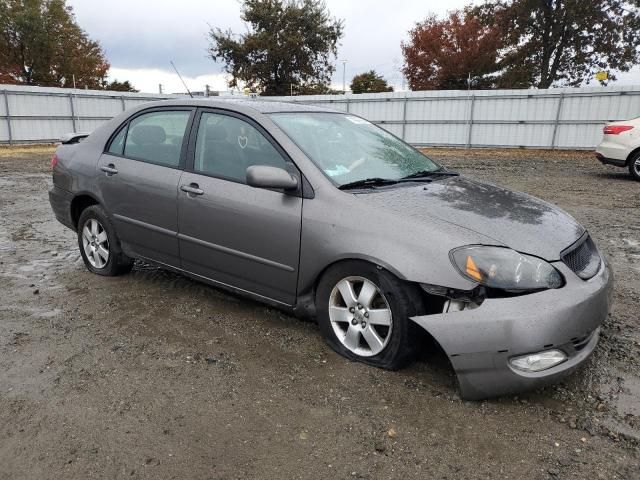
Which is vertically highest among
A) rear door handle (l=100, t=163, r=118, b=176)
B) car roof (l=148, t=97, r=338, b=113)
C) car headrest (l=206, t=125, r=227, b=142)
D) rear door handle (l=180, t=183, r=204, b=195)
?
car roof (l=148, t=97, r=338, b=113)

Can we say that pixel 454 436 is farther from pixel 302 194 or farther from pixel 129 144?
pixel 129 144

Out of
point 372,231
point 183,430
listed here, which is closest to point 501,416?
point 372,231

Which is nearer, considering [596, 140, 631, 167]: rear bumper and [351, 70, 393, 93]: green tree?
[596, 140, 631, 167]: rear bumper

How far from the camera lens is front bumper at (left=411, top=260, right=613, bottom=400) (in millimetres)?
2462

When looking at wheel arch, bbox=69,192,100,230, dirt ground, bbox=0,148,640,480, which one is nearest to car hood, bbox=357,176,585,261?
dirt ground, bbox=0,148,640,480

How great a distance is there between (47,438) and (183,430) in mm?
626

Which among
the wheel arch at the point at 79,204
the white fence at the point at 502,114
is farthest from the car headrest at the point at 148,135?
the white fence at the point at 502,114

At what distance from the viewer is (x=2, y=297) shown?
4219 millimetres

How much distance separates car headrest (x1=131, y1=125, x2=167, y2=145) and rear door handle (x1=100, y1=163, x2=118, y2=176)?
11.3 inches

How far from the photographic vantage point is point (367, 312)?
9.61 ft

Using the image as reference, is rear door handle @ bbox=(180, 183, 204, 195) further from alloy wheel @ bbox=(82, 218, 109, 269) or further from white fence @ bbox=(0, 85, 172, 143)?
white fence @ bbox=(0, 85, 172, 143)

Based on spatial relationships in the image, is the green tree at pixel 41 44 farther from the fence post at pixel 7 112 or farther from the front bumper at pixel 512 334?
the front bumper at pixel 512 334

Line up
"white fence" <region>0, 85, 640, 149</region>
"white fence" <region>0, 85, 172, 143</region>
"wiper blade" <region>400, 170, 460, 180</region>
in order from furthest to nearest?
"white fence" <region>0, 85, 172, 143</region>, "white fence" <region>0, 85, 640, 149</region>, "wiper blade" <region>400, 170, 460, 180</region>

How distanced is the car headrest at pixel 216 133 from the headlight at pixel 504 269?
1.92 m
